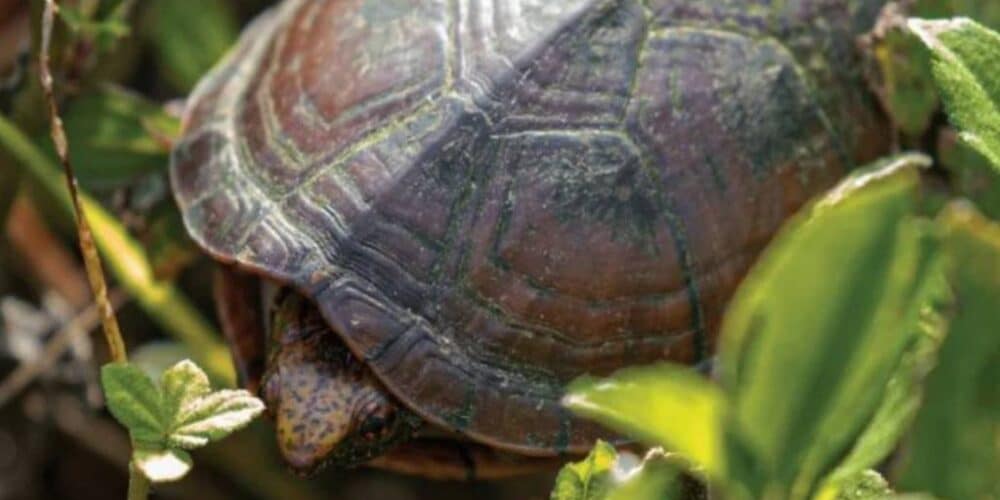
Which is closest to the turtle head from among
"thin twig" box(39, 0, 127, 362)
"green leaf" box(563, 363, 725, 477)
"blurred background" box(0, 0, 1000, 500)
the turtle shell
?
the turtle shell

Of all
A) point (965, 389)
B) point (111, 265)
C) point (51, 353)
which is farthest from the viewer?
point (51, 353)


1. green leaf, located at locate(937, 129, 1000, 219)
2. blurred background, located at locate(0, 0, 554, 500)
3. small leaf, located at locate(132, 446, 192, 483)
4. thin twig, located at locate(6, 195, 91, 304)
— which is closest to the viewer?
small leaf, located at locate(132, 446, 192, 483)

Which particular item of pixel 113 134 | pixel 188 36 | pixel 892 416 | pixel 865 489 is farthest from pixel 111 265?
pixel 892 416

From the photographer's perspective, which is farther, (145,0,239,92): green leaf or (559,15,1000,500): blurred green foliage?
(145,0,239,92): green leaf

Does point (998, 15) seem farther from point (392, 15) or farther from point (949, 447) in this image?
point (949, 447)

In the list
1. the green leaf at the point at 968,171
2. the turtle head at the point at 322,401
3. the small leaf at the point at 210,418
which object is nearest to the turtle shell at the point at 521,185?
the turtle head at the point at 322,401

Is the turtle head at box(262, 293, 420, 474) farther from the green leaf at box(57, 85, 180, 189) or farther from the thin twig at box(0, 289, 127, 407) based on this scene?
the thin twig at box(0, 289, 127, 407)

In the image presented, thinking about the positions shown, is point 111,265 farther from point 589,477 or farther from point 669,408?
point 669,408

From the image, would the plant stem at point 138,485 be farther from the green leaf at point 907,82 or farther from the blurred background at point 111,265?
the green leaf at point 907,82
